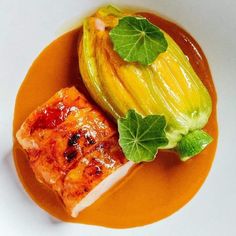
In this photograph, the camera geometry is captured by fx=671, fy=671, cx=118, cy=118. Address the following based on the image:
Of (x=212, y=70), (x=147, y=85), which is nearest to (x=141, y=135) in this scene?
(x=147, y=85)

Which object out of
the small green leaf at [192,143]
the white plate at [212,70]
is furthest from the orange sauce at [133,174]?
the small green leaf at [192,143]

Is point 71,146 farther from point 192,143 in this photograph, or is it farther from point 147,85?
point 192,143

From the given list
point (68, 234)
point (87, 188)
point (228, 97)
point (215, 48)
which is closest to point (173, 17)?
point (215, 48)

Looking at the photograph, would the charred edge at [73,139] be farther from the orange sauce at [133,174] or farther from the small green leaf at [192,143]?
the small green leaf at [192,143]

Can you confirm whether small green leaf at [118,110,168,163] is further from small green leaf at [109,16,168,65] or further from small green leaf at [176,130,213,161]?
small green leaf at [109,16,168,65]

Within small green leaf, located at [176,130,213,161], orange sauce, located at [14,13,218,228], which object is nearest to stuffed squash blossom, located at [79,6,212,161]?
small green leaf, located at [176,130,213,161]

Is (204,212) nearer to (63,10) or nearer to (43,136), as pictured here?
(43,136)
